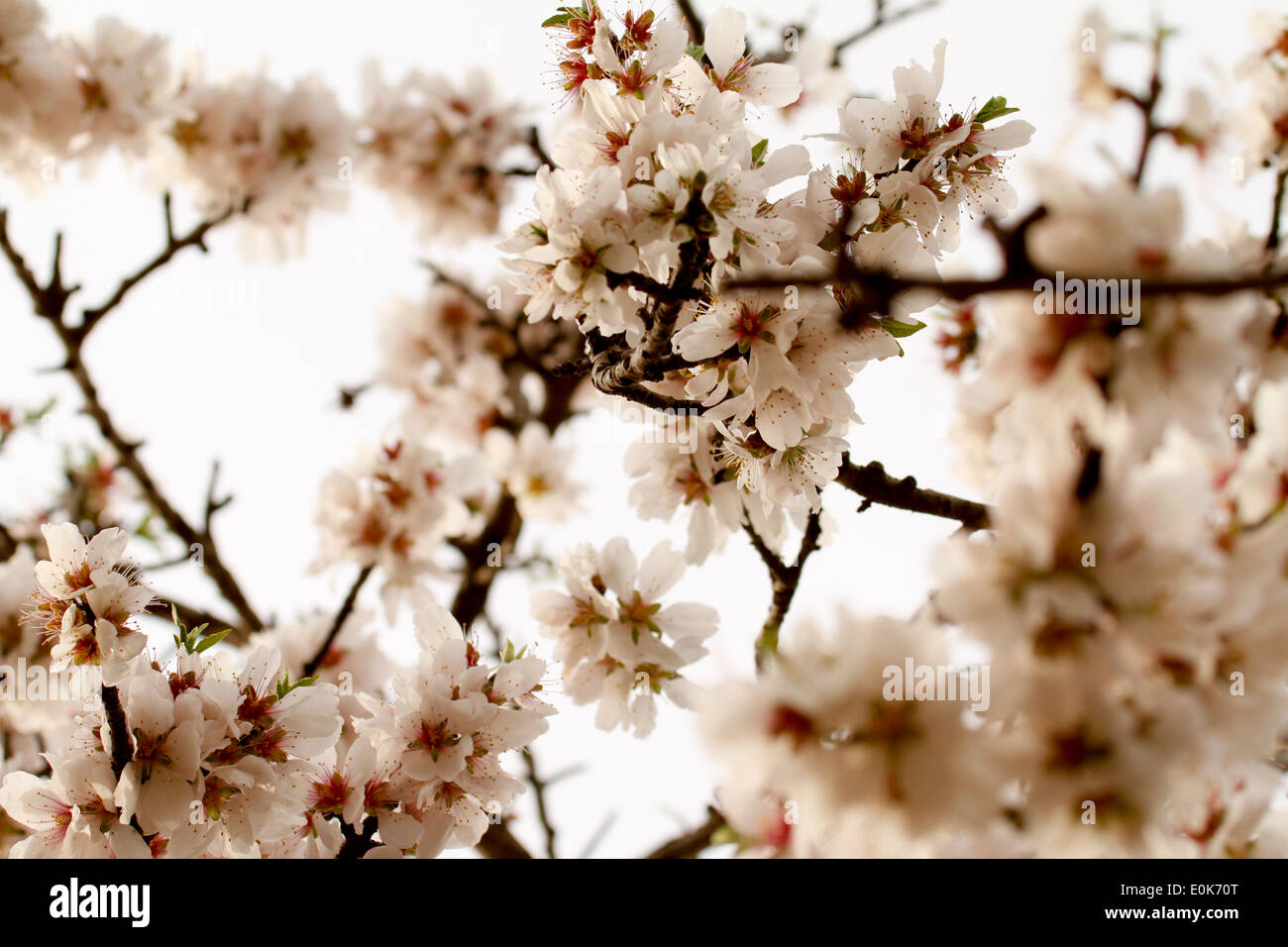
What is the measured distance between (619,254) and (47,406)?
3.86 m

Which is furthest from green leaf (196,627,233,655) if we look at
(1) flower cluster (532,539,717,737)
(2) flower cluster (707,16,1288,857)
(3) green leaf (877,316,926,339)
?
(3) green leaf (877,316,926,339)

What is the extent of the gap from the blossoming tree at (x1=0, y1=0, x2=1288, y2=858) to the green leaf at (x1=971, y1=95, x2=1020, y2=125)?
44 millimetres

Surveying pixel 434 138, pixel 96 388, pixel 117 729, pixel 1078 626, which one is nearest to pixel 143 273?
pixel 96 388

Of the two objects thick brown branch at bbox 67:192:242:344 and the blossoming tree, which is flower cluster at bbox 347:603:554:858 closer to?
the blossoming tree

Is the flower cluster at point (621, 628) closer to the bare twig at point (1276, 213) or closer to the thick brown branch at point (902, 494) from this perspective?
the thick brown branch at point (902, 494)

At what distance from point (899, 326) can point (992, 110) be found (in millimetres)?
541

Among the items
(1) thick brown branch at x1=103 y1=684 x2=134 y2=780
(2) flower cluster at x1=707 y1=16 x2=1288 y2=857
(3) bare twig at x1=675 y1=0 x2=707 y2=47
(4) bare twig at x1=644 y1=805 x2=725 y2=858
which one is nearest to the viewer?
(2) flower cluster at x1=707 y1=16 x2=1288 y2=857

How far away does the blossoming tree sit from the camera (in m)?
0.78

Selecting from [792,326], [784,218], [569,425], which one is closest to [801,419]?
[792,326]

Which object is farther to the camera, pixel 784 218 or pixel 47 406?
pixel 47 406

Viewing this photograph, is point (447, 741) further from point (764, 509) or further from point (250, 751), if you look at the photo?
point (764, 509)
